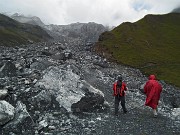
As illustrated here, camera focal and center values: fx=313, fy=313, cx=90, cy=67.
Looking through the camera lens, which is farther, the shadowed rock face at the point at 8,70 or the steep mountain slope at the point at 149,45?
the steep mountain slope at the point at 149,45

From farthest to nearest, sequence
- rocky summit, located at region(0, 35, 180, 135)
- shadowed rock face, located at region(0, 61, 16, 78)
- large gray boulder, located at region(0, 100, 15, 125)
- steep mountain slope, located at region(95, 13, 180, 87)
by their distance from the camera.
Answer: steep mountain slope, located at region(95, 13, 180, 87)
shadowed rock face, located at region(0, 61, 16, 78)
rocky summit, located at region(0, 35, 180, 135)
large gray boulder, located at region(0, 100, 15, 125)

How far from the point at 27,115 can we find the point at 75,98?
4817 mm

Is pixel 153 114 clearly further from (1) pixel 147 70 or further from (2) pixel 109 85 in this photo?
(1) pixel 147 70

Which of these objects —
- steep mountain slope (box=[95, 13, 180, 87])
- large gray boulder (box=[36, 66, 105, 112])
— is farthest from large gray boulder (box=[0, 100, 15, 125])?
steep mountain slope (box=[95, 13, 180, 87])

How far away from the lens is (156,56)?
89.1 meters

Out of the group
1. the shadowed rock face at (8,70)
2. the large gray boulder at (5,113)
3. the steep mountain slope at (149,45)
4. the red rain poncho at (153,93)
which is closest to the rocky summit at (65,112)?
the large gray boulder at (5,113)

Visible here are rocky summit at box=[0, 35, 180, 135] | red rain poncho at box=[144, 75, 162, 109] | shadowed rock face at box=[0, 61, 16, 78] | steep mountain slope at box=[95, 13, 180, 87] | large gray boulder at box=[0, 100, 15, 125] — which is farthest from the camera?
steep mountain slope at box=[95, 13, 180, 87]

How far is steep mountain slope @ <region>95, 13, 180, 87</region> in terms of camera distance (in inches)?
2869

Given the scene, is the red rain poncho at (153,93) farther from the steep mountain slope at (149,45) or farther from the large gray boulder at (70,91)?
the steep mountain slope at (149,45)

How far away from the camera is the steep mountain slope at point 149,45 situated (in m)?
72.9

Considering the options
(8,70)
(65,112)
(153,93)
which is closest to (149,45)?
(8,70)

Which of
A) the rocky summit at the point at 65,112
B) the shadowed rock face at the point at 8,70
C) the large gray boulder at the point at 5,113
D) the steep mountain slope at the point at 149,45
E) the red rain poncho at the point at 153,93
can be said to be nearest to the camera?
the large gray boulder at the point at 5,113

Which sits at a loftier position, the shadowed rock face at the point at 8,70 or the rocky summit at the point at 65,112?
the shadowed rock face at the point at 8,70

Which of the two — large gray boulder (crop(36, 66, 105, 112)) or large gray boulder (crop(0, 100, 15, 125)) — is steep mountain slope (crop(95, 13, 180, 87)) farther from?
large gray boulder (crop(0, 100, 15, 125))
